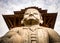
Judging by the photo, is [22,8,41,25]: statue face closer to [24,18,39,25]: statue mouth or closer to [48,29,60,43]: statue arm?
[24,18,39,25]: statue mouth

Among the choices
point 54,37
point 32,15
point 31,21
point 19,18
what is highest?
point 32,15

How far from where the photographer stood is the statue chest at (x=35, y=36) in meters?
8.10

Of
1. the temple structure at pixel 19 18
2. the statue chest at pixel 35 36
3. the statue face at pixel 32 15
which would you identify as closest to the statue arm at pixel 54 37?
the statue chest at pixel 35 36

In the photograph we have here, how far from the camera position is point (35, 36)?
8.18 metres

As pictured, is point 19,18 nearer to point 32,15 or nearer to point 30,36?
point 32,15

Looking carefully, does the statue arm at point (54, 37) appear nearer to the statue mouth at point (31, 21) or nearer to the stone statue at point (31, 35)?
the stone statue at point (31, 35)

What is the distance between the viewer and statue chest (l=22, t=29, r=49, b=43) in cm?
810

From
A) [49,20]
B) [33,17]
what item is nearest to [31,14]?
[33,17]

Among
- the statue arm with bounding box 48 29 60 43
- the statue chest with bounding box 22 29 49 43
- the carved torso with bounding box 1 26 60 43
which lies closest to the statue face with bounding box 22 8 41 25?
the carved torso with bounding box 1 26 60 43

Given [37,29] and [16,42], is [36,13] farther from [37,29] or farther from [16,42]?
[16,42]

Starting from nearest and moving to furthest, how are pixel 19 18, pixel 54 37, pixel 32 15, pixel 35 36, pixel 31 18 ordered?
pixel 35 36, pixel 54 37, pixel 31 18, pixel 32 15, pixel 19 18

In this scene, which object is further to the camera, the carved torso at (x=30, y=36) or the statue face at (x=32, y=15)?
the statue face at (x=32, y=15)

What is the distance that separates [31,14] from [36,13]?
0.21 meters

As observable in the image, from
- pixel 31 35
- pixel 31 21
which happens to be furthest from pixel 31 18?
pixel 31 35
